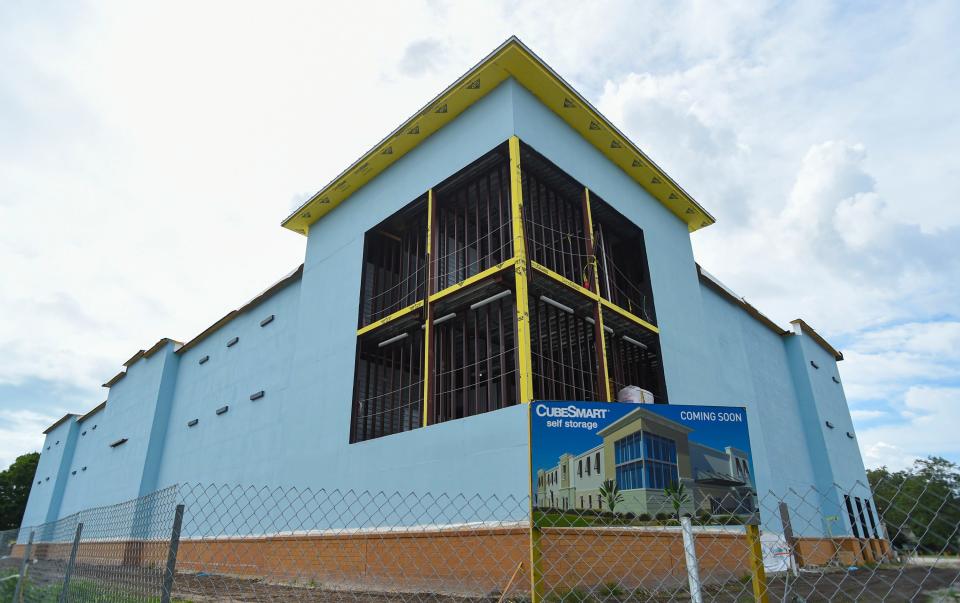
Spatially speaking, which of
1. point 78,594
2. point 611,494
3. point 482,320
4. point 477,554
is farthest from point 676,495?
point 482,320

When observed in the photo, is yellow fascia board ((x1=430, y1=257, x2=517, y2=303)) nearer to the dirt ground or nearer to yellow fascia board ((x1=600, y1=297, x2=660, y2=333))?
yellow fascia board ((x1=600, y1=297, x2=660, y2=333))

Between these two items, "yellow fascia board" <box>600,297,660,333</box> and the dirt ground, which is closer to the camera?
the dirt ground

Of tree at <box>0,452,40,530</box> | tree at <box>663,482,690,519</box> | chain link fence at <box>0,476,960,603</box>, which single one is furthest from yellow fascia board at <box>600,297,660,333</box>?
tree at <box>0,452,40,530</box>

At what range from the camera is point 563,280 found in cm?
1266

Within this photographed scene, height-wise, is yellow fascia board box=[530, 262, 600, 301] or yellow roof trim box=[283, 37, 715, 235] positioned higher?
yellow roof trim box=[283, 37, 715, 235]

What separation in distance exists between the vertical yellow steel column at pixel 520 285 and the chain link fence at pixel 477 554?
219 centimetres

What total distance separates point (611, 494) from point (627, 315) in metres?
9.25

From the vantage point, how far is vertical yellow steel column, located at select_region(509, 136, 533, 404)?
10.6 metres

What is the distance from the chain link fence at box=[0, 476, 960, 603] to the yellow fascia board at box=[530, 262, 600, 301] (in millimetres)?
4787

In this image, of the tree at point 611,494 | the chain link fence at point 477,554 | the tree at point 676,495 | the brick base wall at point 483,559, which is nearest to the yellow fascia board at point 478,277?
the chain link fence at point 477,554

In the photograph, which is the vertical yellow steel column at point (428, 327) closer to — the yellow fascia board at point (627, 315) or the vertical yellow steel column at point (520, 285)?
the vertical yellow steel column at point (520, 285)

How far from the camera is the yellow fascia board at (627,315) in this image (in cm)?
1382

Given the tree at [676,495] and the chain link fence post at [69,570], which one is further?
the chain link fence post at [69,570]

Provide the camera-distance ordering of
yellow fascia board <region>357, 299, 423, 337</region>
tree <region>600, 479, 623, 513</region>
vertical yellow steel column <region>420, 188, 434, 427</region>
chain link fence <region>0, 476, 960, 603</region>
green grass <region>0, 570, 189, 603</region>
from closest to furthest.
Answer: chain link fence <region>0, 476, 960, 603</region>
green grass <region>0, 570, 189, 603</region>
tree <region>600, 479, 623, 513</region>
vertical yellow steel column <region>420, 188, 434, 427</region>
yellow fascia board <region>357, 299, 423, 337</region>
